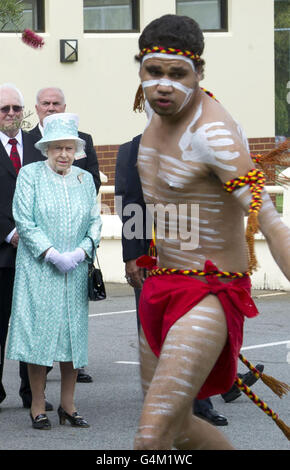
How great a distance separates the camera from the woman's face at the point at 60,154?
276 inches

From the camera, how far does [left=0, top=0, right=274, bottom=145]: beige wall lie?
55.0 feet

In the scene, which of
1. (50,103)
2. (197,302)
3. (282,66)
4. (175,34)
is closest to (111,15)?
(50,103)

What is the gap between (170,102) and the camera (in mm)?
4445

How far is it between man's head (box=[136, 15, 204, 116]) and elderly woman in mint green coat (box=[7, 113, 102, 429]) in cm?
249

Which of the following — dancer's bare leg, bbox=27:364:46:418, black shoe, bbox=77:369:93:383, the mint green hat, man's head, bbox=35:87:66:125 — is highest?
man's head, bbox=35:87:66:125

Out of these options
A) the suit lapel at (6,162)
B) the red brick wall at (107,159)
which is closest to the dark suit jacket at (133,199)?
the suit lapel at (6,162)

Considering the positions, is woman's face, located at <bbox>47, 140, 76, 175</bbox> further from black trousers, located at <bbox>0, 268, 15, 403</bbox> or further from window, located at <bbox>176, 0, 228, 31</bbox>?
window, located at <bbox>176, 0, 228, 31</bbox>

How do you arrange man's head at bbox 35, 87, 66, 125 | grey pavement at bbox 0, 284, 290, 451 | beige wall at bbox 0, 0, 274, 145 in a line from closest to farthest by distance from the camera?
A: grey pavement at bbox 0, 284, 290, 451 → man's head at bbox 35, 87, 66, 125 → beige wall at bbox 0, 0, 274, 145

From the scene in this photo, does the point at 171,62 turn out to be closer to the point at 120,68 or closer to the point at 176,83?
the point at 176,83

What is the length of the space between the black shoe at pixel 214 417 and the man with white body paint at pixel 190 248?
Answer: 2.33 meters

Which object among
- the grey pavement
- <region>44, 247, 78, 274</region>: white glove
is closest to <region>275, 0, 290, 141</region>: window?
the grey pavement

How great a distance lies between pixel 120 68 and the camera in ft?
57.1

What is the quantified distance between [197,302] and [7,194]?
3.34 metres
